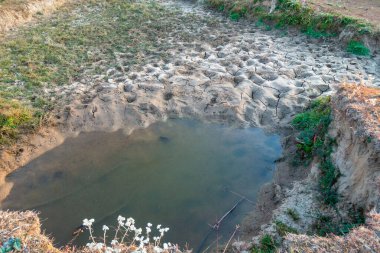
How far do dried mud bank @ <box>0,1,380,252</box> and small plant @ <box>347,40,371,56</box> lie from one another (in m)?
0.20

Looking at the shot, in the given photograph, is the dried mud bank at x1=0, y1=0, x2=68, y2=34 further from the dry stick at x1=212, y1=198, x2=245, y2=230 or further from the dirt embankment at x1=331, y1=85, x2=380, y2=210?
the dirt embankment at x1=331, y1=85, x2=380, y2=210

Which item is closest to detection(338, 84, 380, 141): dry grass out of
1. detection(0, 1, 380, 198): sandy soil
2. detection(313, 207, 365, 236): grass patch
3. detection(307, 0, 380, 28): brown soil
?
detection(313, 207, 365, 236): grass patch

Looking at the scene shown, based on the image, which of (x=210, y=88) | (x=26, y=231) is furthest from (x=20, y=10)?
(x=26, y=231)

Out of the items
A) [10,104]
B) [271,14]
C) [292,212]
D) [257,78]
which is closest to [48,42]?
[10,104]

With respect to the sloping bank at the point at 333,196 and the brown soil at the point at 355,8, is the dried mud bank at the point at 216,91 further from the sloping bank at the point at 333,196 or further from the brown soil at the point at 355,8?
the brown soil at the point at 355,8

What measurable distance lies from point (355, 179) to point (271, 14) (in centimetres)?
644

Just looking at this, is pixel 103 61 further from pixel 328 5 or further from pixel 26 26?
pixel 328 5

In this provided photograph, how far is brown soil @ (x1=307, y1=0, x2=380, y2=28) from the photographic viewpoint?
29.2 ft

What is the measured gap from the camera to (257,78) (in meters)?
7.11

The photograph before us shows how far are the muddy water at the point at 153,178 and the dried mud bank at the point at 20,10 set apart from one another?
5.09m

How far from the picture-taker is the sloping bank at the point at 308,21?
7.99m

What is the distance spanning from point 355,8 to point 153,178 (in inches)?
301

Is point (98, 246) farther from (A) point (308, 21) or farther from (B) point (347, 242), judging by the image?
(A) point (308, 21)

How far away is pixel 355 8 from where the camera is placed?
959 cm
